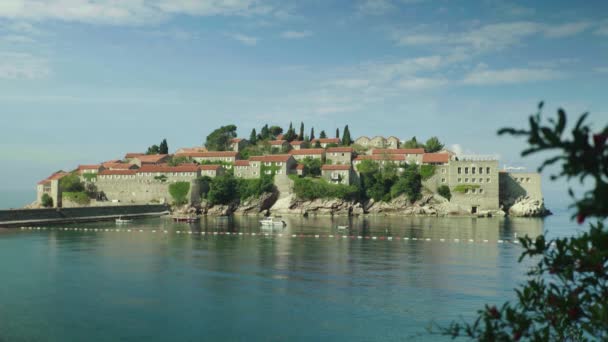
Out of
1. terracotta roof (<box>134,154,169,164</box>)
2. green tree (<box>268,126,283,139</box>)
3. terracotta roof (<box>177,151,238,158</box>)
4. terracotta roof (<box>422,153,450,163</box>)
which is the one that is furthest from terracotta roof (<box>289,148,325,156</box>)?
terracotta roof (<box>134,154,169,164</box>)

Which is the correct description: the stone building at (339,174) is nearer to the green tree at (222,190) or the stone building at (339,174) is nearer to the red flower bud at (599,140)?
the green tree at (222,190)

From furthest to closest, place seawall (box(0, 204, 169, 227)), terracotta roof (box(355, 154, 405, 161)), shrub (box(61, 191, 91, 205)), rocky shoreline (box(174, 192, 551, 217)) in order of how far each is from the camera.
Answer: terracotta roof (box(355, 154, 405, 161)), shrub (box(61, 191, 91, 205)), rocky shoreline (box(174, 192, 551, 217)), seawall (box(0, 204, 169, 227))

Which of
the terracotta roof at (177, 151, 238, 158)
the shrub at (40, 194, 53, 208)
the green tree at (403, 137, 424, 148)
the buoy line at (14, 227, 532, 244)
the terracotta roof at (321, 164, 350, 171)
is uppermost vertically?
the green tree at (403, 137, 424, 148)

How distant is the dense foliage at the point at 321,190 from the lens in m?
60.0

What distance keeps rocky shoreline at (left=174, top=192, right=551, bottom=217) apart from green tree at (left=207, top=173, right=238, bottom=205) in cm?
77

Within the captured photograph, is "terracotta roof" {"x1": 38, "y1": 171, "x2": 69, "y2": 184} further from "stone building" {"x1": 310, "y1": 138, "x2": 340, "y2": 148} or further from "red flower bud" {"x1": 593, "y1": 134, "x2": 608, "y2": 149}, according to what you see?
"red flower bud" {"x1": 593, "y1": 134, "x2": 608, "y2": 149}

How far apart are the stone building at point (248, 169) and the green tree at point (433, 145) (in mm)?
26737

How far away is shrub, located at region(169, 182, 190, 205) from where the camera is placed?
6138 cm

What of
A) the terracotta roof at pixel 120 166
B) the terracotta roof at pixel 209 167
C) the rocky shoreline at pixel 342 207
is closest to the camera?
the rocky shoreline at pixel 342 207

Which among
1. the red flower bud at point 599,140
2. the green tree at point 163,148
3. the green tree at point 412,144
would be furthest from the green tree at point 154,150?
the red flower bud at point 599,140

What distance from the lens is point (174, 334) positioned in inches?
540

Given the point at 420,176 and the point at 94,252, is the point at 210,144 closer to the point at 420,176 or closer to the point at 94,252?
the point at 420,176

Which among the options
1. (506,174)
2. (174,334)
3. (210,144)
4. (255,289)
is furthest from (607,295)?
(210,144)

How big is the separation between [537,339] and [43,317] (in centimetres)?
1493
